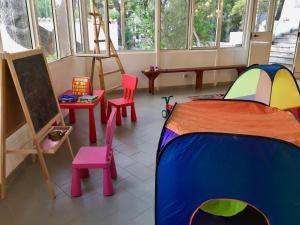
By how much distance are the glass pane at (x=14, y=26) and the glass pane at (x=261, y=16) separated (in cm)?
507

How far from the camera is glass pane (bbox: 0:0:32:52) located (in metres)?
2.34

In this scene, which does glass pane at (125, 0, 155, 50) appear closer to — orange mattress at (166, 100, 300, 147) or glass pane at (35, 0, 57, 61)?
glass pane at (35, 0, 57, 61)

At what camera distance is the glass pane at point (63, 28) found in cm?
361

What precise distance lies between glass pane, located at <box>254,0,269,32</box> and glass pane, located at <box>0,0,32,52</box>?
5.07 meters

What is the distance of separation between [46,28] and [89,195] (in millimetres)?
2275

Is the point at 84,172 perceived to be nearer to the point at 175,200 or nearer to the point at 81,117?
the point at 175,200

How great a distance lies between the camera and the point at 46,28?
3254mm

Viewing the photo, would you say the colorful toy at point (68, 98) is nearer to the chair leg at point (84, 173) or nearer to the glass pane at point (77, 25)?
the chair leg at point (84, 173)

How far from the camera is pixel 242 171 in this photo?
4.16ft

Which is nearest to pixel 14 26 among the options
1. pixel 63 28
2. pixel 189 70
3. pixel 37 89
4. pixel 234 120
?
pixel 37 89

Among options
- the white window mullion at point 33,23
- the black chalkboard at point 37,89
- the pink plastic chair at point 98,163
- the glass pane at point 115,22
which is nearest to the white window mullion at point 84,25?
the glass pane at point 115,22

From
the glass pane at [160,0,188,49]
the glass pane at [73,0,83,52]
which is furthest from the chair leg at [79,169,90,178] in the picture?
the glass pane at [160,0,188,49]

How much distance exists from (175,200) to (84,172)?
1131 mm

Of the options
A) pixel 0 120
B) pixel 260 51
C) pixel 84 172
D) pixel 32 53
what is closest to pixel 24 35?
pixel 32 53
